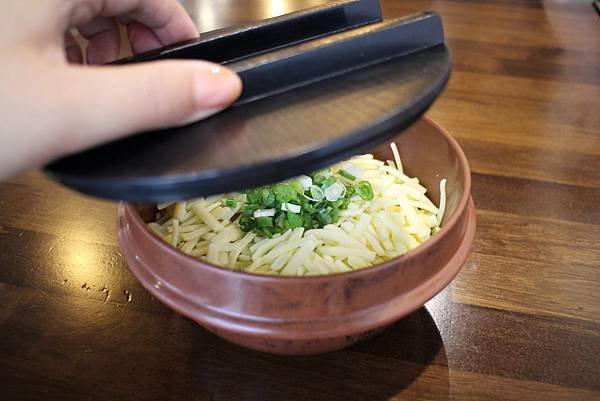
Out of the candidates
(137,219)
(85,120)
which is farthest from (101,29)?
(85,120)

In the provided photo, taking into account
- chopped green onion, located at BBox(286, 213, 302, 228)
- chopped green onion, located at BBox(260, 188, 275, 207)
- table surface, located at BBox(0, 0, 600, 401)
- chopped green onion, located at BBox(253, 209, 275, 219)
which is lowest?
table surface, located at BBox(0, 0, 600, 401)

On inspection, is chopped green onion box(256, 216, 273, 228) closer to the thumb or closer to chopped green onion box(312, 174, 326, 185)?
chopped green onion box(312, 174, 326, 185)

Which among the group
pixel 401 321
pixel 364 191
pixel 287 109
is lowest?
A: pixel 401 321

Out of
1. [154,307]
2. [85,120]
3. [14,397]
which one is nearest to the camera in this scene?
[85,120]

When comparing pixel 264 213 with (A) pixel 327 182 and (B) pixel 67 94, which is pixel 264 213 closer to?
(A) pixel 327 182

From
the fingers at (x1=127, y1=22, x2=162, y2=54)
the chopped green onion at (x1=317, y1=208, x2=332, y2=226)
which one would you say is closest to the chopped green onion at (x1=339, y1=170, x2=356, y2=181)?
the chopped green onion at (x1=317, y1=208, x2=332, y2=226)

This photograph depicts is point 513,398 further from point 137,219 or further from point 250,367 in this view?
point 137,219

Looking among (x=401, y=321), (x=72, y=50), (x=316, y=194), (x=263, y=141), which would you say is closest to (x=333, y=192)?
(x=316, y=194)

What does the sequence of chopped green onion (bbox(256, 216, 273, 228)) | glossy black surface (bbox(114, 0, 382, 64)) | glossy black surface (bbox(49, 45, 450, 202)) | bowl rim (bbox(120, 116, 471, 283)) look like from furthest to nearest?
chopped green onion (bbox(256, 216, 273, 228)), glossy black surface (bbox(114, 0, 382, 64)), bowl rim (bbox(120, 116, 471, 283)), glossy black surface (bbox(49, 45, 450, 202))
